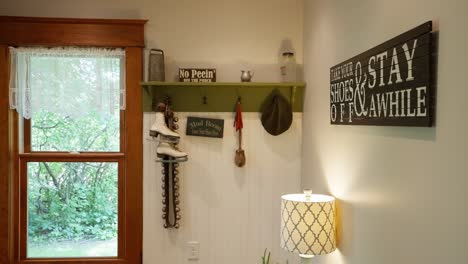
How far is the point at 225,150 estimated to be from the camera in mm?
2561

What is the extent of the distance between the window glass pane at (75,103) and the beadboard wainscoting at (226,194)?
0.27 meters

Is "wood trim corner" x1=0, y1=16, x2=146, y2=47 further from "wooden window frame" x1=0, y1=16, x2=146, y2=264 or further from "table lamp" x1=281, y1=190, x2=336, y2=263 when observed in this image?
"table lamp" x1=281, y1=190, x2=336, y2=263

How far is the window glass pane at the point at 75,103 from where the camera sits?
2.48 meters

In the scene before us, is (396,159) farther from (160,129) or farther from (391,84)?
(160,129)

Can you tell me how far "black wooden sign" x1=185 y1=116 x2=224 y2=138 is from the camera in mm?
2518

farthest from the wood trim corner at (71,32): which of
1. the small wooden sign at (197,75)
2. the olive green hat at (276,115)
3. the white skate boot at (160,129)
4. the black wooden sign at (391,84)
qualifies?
the black wooden sign at (391,84)

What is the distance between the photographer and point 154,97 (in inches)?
99.3

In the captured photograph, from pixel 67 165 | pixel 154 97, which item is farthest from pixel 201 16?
pixel 67 165

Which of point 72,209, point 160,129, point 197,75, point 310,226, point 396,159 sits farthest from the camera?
point 72,209

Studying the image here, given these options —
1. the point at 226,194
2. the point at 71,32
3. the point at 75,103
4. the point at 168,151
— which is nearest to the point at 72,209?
the point at 75,103

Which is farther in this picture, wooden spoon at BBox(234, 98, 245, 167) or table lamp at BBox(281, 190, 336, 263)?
wooden spoon at BBox(234, 98, 245, 167)

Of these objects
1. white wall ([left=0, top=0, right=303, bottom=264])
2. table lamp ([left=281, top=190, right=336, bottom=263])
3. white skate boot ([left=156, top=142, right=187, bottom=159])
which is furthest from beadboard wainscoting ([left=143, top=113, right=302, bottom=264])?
table lamp ([left=281, top=190, right=336, bottom=263])

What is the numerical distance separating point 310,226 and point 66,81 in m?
1.82

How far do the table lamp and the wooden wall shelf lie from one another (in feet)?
3.13
